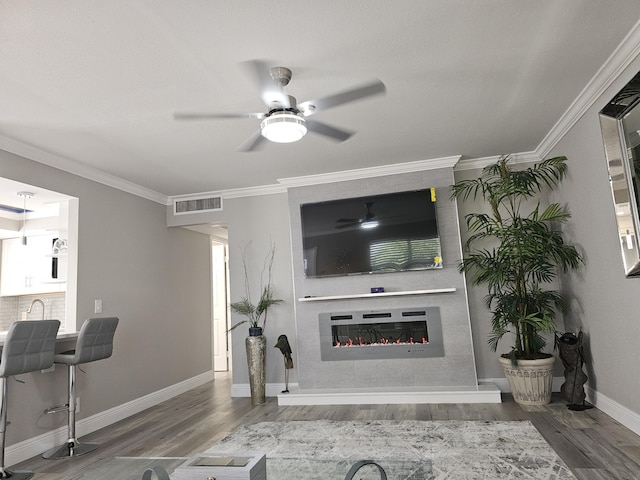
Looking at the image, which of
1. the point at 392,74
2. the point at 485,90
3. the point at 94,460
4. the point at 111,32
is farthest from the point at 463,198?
the point at 94,460

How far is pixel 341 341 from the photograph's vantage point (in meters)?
4.85

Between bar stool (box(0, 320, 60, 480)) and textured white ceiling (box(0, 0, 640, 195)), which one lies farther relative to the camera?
bar stool (box(0, 320, 60, 480))

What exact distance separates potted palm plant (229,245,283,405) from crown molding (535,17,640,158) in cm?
330

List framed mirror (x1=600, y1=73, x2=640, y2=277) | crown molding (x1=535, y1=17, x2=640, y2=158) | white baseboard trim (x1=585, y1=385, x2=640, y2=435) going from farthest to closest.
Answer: white baseboard trim (x1=585, y1=385, x2=640, y2=435), framed mirror (x1=600, y1=73, x2=640, y2=277), crown molding (x1=535, y1=17, x2=640, y2=158)

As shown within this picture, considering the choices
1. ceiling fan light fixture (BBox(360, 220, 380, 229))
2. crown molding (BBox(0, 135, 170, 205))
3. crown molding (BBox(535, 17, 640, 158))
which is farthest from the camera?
ceiling fan light fixture (BBox(360, 220, 380, 229))

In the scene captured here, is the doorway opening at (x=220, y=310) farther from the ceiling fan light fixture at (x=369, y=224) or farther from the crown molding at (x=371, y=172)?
the ceiling fan light fixture at (x=369, y=224)

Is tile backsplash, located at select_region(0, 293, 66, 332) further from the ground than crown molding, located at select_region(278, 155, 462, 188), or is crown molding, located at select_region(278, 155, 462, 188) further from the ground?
crown molding, located at select_region(278, 155, 462, 188)

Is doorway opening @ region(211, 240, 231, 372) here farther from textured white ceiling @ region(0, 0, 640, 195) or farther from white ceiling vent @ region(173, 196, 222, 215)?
textured white ceiling @ region(0, 0, 640, 195)

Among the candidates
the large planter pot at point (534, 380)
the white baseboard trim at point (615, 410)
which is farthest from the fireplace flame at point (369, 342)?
the white baseboard trim at point (615, 410)

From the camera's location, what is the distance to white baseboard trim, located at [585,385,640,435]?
3.11 m

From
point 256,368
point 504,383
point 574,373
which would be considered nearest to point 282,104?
point 256,368

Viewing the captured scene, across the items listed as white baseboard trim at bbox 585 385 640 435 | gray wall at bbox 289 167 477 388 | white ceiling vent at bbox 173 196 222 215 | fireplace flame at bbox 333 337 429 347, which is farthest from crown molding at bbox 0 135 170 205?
white baseboard trim at bbox 585 385 640 435

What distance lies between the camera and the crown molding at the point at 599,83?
261 centimetres

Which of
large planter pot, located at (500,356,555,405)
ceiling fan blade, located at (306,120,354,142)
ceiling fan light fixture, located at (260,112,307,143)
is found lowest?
large planter pot, located at (500,356,555,405)
